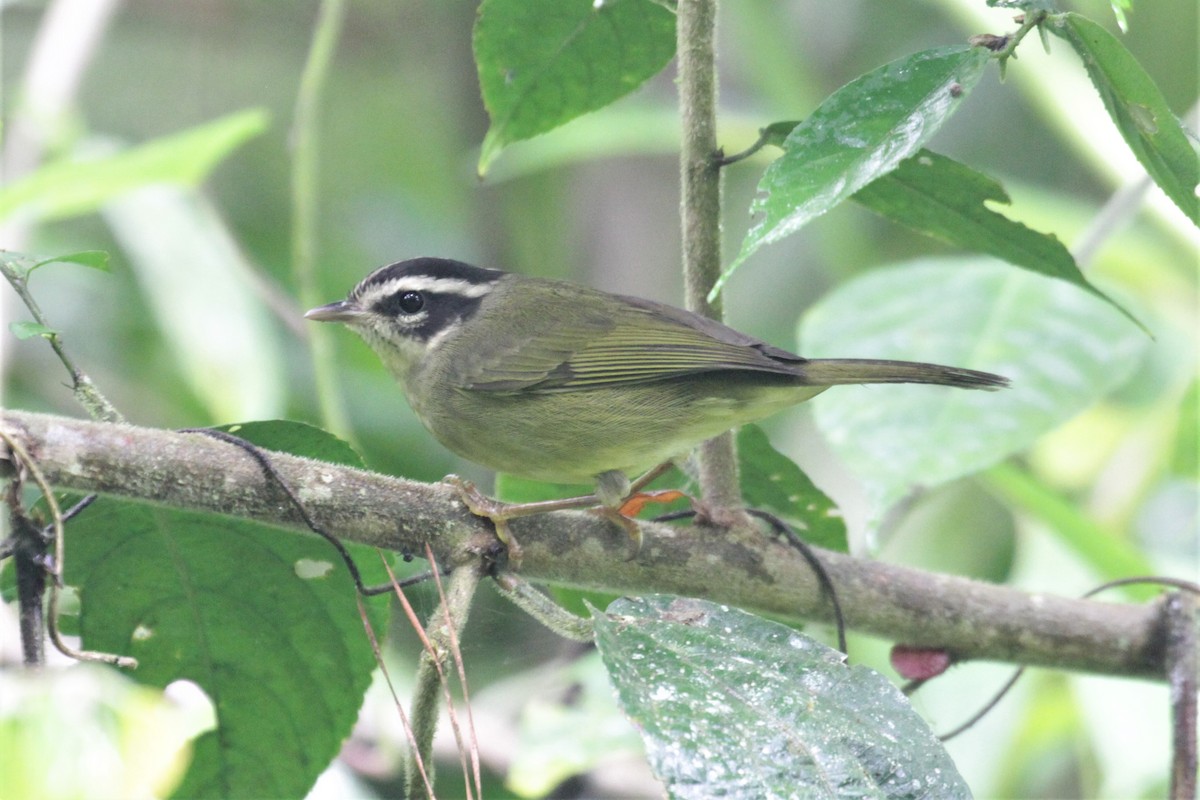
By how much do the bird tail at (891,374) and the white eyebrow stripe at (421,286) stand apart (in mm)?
1186

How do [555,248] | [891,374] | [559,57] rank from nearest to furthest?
[559,57] → [891,374] → [555,248]

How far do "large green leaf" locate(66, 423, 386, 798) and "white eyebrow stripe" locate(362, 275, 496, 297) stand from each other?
4.66 feet

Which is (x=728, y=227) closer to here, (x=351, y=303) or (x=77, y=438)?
(x=351, y=303)

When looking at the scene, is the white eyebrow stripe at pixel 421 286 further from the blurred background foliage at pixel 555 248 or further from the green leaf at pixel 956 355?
the green leaf at pixel 956 355

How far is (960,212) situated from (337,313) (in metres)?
1.90

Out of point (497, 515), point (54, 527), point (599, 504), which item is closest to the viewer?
point (54, 527)

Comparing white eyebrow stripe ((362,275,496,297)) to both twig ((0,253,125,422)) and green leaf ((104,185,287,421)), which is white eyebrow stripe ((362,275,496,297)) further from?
twig ((0,253,125,422))

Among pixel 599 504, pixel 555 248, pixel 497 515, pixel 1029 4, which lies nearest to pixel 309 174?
pixel 599 504

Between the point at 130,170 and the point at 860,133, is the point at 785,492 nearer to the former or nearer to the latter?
the point at 860,133

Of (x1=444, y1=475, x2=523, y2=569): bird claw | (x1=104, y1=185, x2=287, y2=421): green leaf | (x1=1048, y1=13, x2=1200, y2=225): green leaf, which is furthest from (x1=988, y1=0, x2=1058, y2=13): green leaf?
(x1=104, y1=185, x2=287, y2=421): green leaf

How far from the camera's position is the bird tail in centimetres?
277

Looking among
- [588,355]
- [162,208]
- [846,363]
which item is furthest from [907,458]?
[162,208]

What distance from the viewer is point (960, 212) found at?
2381mm

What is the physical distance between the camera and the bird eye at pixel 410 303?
369 centimetres
